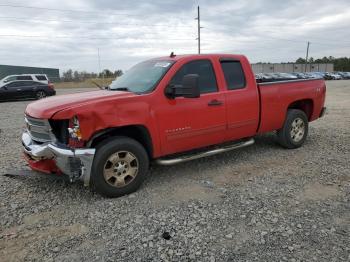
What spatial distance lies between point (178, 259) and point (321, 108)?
5507mm

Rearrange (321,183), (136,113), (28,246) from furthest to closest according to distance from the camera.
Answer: (321,183)
(136,113)
(28,246)

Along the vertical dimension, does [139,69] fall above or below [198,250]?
above

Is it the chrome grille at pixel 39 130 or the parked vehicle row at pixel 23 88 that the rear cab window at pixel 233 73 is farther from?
the parked vehicle row at pixel 23 88

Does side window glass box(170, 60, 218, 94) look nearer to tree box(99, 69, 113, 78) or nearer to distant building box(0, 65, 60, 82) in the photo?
tree box(99, 69, 113, 78)

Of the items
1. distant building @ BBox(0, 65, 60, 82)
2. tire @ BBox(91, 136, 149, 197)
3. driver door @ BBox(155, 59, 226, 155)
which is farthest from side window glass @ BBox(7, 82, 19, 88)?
distant building @ BBox(0, 65, 60, 82)

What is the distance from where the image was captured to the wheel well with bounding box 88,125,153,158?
4626mm

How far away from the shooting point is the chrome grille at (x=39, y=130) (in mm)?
4566

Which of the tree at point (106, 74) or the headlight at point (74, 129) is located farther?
the tree at point (106, 74)

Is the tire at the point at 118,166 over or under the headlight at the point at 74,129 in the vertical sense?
under

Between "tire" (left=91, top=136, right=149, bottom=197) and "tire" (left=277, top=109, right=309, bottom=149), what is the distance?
3191 millimetres

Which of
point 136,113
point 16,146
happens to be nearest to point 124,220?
point 136,113

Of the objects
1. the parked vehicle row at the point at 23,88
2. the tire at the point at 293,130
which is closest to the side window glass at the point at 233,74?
the tire at the point at 293,130

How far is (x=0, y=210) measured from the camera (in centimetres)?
441

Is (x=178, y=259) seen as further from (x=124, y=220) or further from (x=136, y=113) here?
(x=136, y=113)
